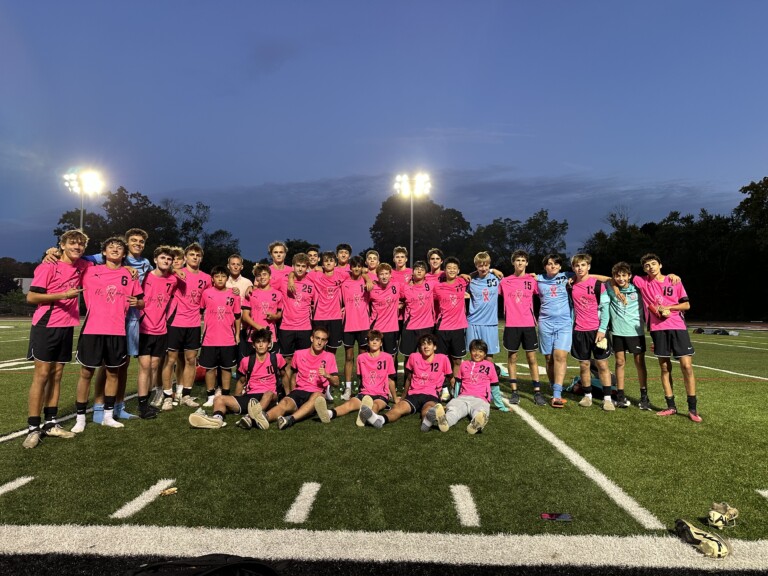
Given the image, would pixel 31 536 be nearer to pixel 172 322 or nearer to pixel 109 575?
pixel 109 575

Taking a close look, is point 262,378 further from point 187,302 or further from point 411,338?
point 411,338

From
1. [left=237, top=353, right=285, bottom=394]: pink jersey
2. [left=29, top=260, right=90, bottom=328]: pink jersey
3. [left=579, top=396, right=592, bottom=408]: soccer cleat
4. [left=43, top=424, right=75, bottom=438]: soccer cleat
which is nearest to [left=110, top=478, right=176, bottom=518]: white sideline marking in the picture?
[left=43, top=424, right=75, bottom=438]: soccer cleat

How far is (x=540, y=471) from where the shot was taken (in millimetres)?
3955

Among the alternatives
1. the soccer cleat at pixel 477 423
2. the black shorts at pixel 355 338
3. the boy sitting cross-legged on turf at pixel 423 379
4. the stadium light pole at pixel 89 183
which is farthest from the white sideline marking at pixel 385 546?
the stadium light pole at pixel 89 183

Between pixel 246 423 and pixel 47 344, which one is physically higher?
pixel 47 344

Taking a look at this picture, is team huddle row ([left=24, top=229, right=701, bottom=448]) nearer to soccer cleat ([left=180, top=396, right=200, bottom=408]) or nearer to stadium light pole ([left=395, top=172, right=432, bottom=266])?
soccer cleat ([left=180, top=396, right=200, bottom=408])

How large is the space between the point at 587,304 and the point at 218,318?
4.96 meters

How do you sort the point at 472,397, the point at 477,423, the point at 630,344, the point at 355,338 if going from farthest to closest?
the point at 355,338 → the point at 630,344 → the point at 472,397 → the point at 477,423

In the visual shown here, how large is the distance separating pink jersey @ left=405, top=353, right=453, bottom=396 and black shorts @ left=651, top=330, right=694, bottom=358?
2.65 metres

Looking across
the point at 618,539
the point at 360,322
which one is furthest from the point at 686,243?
the point at 618,539

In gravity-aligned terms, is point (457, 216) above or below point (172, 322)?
above

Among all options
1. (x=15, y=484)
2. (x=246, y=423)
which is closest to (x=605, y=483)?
(x=246, y=423)

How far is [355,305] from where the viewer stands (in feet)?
23.4

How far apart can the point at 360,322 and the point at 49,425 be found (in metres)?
3.92
